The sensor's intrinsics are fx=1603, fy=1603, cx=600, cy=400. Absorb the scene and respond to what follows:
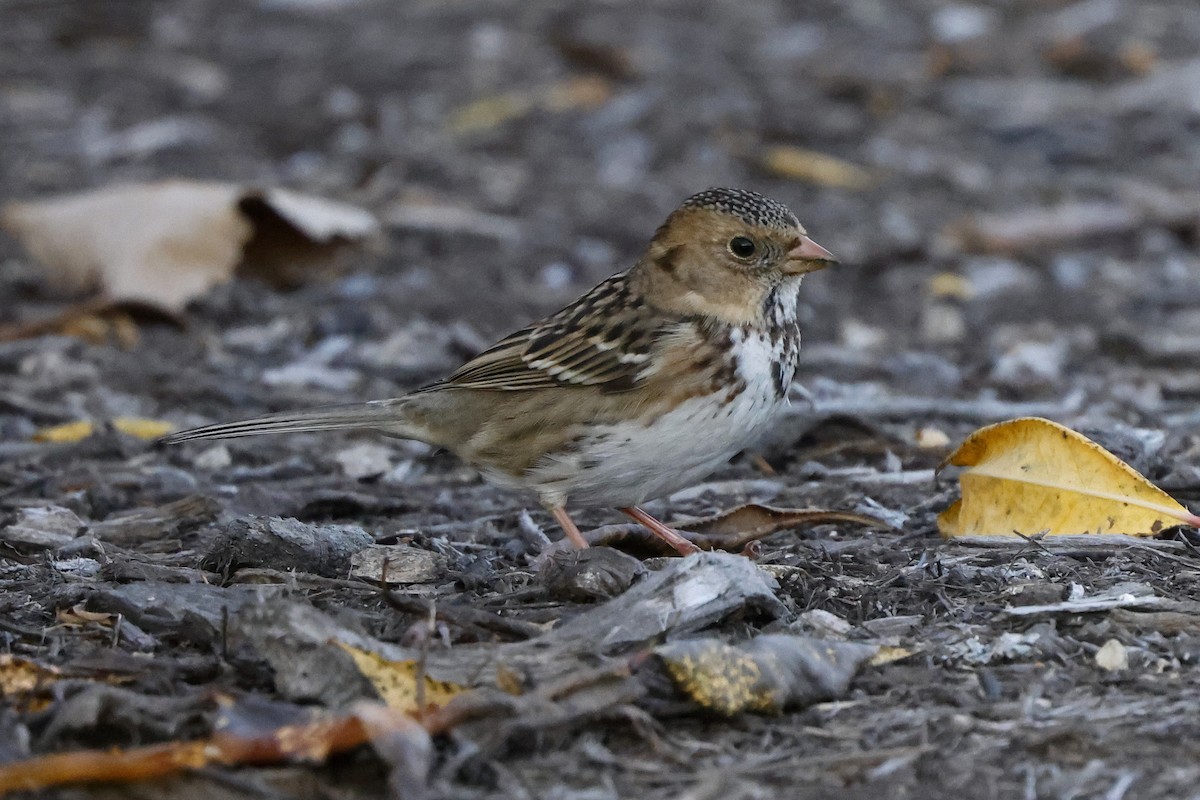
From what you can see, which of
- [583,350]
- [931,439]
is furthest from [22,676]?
[931,439]

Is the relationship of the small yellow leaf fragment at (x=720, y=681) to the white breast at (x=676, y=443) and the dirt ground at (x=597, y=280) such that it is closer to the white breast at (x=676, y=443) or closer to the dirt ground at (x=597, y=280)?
the dirt ground at (x=597, y=280)

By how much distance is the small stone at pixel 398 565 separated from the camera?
12.9 ft

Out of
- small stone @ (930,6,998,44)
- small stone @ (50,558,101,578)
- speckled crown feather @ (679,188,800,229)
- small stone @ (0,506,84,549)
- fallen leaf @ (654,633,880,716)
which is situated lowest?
small stone @ (0,506,84,549)

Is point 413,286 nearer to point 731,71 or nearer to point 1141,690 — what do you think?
point 731,71

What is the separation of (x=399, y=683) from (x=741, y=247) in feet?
6.33

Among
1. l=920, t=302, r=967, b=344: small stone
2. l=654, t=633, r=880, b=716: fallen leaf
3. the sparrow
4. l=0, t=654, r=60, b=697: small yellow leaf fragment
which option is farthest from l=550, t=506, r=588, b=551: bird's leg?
l=920, t=302, r=967, b=344: small stone

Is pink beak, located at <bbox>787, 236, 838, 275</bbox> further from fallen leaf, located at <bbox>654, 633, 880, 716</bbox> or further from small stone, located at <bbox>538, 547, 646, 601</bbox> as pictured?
fallen leaf, located at <bbox>654, 633, 880, 716</bbox>

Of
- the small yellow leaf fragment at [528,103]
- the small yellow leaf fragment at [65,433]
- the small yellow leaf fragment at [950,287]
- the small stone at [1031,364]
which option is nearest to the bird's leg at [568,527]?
the small yellow leaf fragment at [65,433]

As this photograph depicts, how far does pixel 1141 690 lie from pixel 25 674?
218 cm

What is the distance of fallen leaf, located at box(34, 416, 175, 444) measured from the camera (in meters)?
5.52

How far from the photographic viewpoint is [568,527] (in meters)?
4.34

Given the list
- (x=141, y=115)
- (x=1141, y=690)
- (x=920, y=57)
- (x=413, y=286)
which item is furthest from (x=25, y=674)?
(x=920, y=57)

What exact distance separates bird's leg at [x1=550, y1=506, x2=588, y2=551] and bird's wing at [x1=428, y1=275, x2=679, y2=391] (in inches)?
13.8

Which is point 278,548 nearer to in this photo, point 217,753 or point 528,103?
point 217,753
